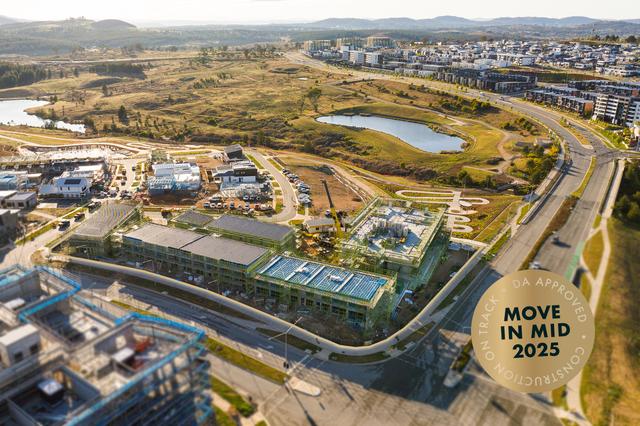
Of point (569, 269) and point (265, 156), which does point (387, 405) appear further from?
point (265, 156)

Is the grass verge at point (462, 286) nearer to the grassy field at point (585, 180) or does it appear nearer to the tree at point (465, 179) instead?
the grassy field at point (585, 180)

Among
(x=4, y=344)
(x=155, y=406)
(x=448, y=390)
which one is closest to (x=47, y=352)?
(x=4, y=344)

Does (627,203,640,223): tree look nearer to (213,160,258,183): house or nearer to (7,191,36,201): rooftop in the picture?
(213,160,258,183): house

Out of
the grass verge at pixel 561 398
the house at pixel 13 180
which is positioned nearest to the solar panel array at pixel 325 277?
the grass verge at pixel 561 398

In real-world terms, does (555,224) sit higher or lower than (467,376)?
higher

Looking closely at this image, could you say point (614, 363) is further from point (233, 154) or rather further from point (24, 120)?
point (24, 120)

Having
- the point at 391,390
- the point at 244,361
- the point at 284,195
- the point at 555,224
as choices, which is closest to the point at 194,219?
the point at 284,195
